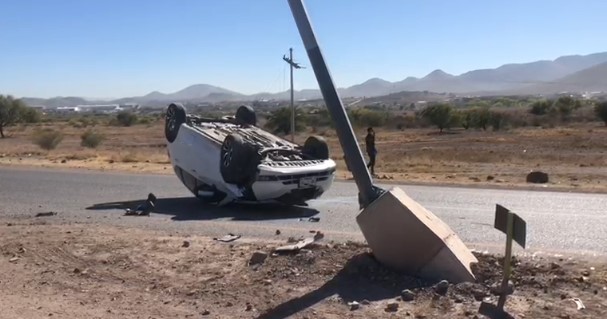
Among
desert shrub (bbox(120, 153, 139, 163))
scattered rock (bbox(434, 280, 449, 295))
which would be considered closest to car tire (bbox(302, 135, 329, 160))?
scattered rock (bbox(434, 280, 449, 295))

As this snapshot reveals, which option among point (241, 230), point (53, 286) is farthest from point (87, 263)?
point (241, 230)

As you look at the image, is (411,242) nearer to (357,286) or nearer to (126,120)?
(357,286)

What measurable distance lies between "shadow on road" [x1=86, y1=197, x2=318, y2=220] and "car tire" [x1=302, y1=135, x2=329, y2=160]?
99 cm

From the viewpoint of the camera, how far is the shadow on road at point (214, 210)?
40.7 feet

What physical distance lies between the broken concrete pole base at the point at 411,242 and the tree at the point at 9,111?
62.2 metres

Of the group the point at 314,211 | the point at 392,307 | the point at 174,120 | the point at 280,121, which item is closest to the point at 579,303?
the point at 392,307

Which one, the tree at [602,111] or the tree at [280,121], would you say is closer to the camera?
the tree at [280,121]

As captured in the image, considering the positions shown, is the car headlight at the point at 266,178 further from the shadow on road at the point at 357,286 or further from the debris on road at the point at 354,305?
the debris on road at the point at 354,305

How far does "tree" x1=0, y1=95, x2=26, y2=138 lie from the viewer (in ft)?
213

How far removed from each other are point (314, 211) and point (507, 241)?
721 cm

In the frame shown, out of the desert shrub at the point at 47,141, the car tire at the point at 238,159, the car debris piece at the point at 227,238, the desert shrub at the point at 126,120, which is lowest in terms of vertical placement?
the desert shrub at the point at 126,120

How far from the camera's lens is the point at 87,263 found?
8.19 m

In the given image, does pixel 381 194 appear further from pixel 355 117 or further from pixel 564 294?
pixel 355 117

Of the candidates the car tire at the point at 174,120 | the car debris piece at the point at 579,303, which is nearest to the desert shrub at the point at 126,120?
the car tire at the point at 174,120
